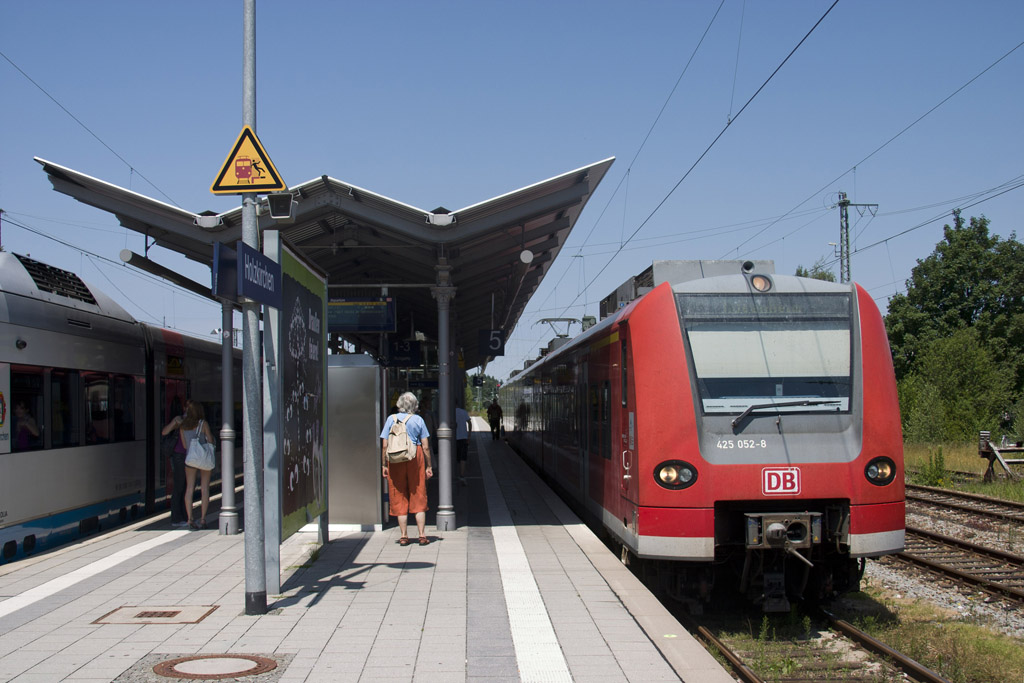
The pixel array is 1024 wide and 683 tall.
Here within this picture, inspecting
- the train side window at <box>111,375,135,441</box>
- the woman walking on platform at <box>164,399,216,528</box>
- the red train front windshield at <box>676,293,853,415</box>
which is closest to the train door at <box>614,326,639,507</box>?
the red train front windshield at <box>676,293,853,415</box>

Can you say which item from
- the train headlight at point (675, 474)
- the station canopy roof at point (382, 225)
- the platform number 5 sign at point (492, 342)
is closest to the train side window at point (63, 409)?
the station canopy roof at point (382, 225)

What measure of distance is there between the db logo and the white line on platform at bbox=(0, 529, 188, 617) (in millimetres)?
5752

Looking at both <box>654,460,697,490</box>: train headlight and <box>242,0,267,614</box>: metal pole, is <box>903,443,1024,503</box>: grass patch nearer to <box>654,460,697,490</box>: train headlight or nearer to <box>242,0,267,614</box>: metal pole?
<box>654,460,697,490</box>: train headlight

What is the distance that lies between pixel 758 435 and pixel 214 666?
4.17 meters

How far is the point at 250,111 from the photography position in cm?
730

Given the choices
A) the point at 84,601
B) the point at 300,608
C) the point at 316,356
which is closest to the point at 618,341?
the point at 316,356

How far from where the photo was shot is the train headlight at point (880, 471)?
7.16 meters

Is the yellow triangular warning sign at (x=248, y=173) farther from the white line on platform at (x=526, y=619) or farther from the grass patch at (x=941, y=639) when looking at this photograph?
the grass patch at (x=941, y=639)

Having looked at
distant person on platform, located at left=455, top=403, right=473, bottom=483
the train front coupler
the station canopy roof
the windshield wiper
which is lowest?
the train front coupler

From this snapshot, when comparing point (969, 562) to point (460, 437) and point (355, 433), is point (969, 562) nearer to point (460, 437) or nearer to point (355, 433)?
point (355, 433)

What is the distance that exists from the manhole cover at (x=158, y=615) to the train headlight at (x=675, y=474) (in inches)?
139

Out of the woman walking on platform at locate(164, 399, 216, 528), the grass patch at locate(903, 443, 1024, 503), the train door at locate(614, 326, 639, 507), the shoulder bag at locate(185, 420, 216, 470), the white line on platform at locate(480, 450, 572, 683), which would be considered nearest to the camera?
the white line on platform at locate(480, 450, 572, 683)

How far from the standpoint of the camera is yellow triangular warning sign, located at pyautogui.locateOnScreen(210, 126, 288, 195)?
22.9 ft

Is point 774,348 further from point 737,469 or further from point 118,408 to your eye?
point 118,408
